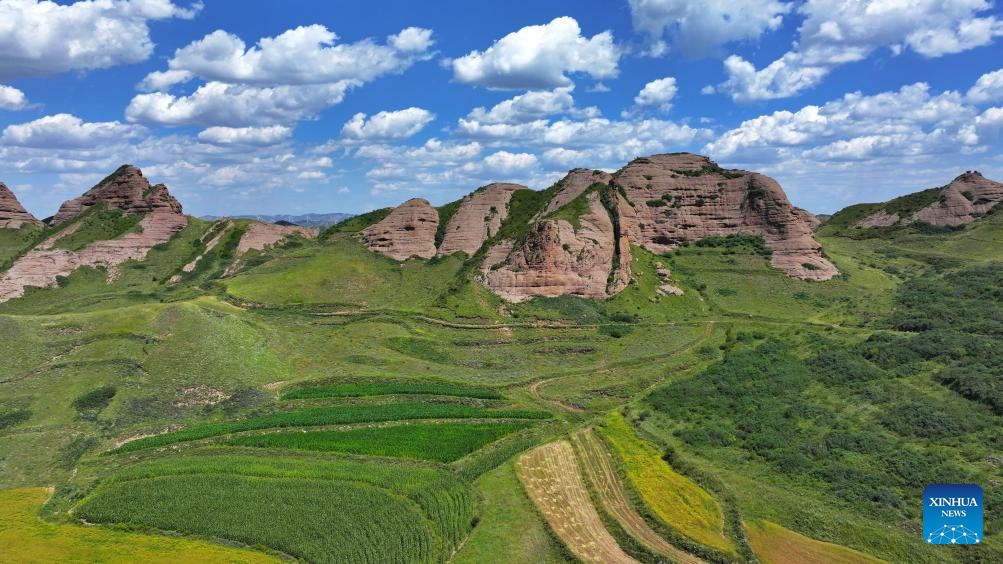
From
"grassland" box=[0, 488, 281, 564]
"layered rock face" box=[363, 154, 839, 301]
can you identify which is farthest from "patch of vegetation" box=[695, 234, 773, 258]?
"grassland" box=[0, 488, 281, 564]

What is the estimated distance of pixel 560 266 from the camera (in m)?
91.1

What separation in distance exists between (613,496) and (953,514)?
20.8 meters

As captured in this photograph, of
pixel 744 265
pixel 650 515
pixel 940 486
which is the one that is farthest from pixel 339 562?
pixel 744 265

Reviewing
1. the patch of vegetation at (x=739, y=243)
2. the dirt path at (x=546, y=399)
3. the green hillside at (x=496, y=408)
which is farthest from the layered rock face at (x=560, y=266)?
the dirt path at (x=546, y=399)

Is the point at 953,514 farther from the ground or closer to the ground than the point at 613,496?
farther from the ground

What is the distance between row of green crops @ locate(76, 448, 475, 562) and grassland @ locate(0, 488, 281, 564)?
1.01m

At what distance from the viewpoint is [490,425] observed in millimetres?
52750

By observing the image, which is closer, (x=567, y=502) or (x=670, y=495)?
(x=567, y=502)

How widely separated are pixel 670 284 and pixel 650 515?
6251cm

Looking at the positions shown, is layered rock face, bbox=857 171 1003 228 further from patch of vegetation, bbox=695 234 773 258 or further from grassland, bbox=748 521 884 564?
grassland, bbox=748 521 884 564

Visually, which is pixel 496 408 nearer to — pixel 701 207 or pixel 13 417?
pixel 13 417

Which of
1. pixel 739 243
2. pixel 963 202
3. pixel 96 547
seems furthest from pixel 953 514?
pixel 963 202

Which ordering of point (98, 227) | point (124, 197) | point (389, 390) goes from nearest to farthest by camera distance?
point (389, 390) → point (98, 227) → point (124, 197)

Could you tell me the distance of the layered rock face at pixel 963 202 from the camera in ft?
418
